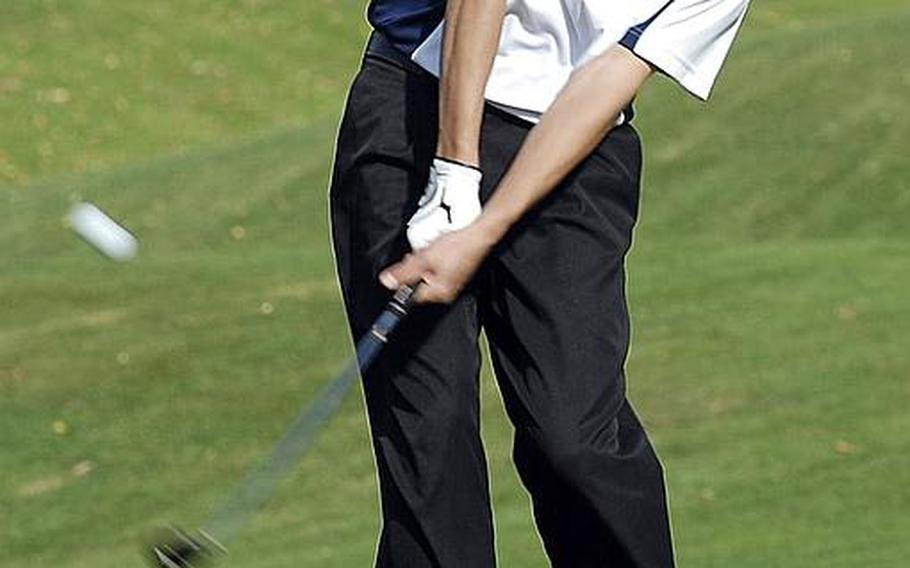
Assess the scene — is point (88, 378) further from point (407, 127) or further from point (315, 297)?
point (407, 127)

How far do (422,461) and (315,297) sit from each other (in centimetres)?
656

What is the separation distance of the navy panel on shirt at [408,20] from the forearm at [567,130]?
32 centimetres

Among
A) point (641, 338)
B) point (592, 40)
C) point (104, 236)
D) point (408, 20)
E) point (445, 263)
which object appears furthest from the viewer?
point (641, 338)

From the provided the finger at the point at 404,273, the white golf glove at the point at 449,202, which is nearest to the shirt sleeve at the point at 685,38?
the white golf glove at the point at 449,202

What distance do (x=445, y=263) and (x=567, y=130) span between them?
0.33 meters

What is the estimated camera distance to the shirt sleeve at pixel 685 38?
436 centimetres

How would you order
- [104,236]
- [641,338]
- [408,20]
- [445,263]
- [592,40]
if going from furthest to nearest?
[641,338] < [104,236] < [408,20] < [592,40] < [445,263]

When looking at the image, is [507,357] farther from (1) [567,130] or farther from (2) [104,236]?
(2) [104,236]

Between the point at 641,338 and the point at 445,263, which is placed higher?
the point at 445,263

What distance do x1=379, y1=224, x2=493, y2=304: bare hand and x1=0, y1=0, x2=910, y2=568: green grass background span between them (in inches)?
99.6

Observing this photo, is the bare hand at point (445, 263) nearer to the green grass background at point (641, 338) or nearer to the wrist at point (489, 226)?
the wrist at point (489, 226)


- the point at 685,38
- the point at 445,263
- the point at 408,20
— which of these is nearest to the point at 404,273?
the point at 445,263

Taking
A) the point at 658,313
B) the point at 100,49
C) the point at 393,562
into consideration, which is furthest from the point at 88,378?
the point at 100,49

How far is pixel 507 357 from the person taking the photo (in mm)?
4582
